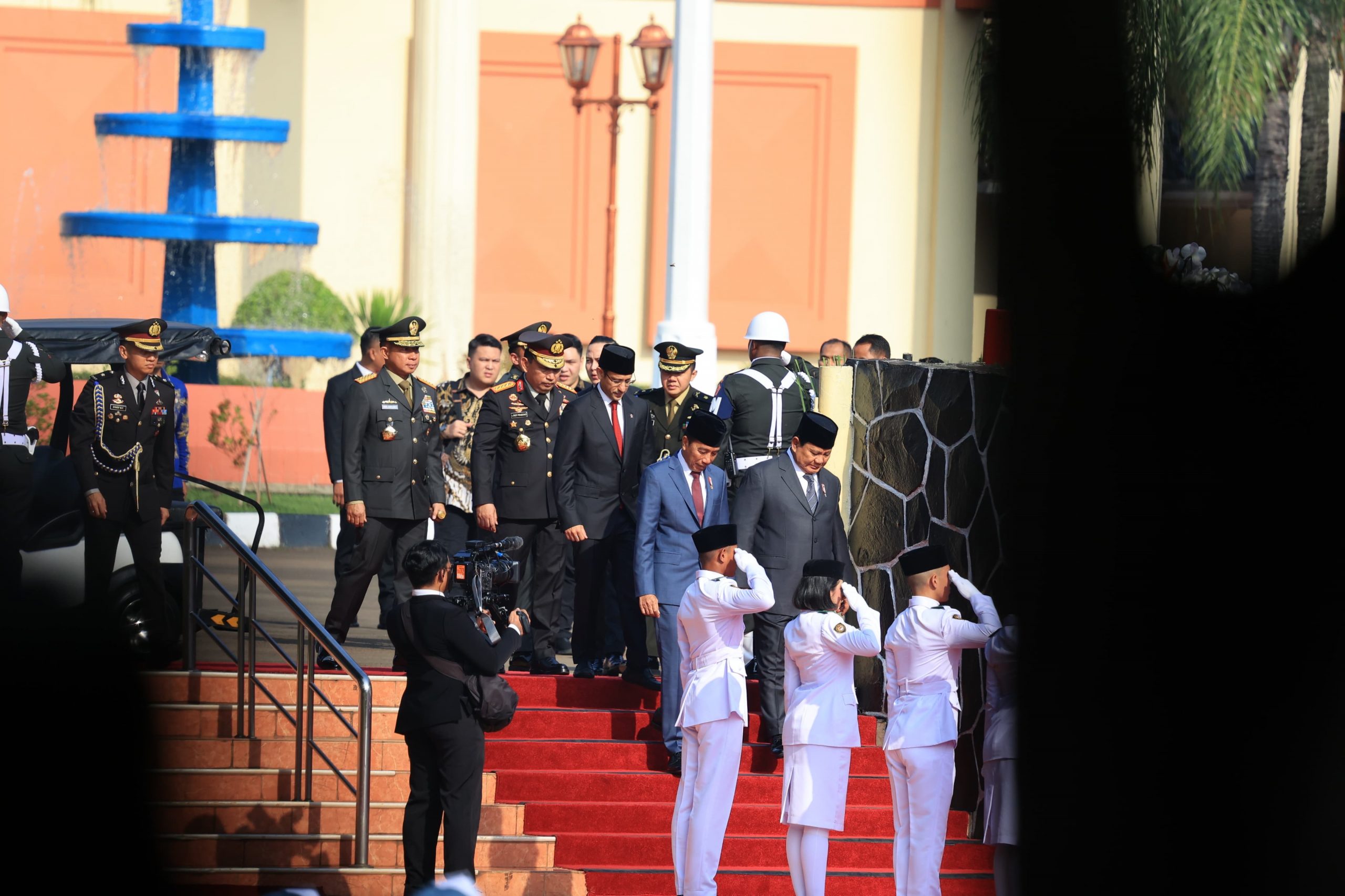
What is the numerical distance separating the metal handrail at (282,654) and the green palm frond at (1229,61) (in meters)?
7.66

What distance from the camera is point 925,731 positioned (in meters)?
7.52

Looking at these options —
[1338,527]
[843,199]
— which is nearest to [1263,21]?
[1338,527]

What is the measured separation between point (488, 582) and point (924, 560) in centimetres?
195

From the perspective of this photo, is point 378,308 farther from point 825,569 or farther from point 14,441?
point 825,569

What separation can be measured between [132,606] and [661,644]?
3027mm

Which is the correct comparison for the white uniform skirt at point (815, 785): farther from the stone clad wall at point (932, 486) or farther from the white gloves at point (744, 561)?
the stone clad wall at point (932, 486)

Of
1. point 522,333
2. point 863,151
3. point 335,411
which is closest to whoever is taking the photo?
point 522,333

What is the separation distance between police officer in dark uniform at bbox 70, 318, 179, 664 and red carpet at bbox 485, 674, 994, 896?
6.62ft

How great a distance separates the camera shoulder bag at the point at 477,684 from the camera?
23.1 ft

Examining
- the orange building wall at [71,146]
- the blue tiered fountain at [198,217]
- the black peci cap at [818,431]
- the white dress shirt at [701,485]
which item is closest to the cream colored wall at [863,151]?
the orange building wall at [71,146]

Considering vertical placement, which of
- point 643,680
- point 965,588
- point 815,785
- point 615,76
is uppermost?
point 615,76

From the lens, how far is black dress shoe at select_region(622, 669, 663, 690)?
902 cm

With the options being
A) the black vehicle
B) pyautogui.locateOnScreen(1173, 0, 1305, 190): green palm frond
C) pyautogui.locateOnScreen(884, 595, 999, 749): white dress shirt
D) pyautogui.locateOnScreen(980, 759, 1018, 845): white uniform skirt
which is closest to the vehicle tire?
the black vehicle

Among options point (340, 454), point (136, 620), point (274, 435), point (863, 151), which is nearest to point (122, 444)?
point (136, 620)
